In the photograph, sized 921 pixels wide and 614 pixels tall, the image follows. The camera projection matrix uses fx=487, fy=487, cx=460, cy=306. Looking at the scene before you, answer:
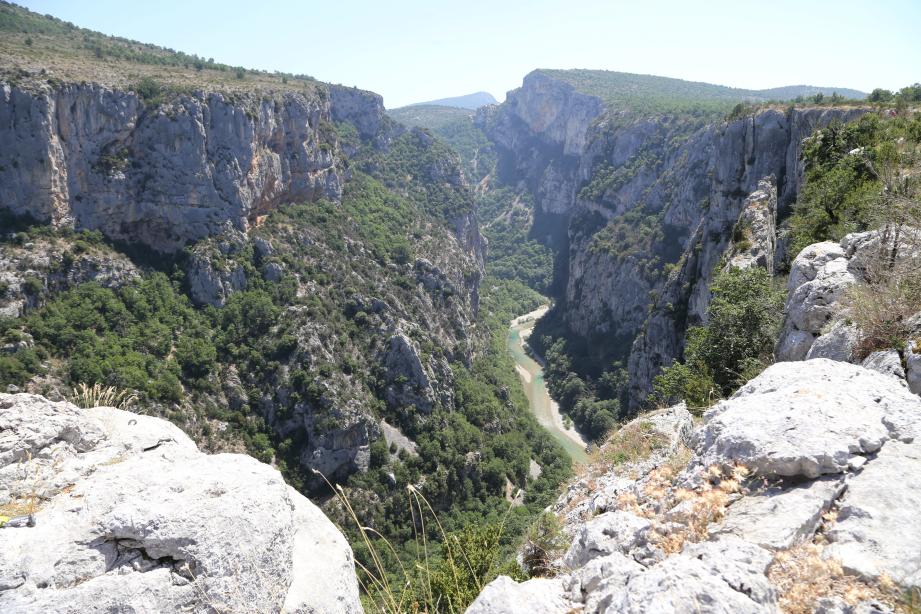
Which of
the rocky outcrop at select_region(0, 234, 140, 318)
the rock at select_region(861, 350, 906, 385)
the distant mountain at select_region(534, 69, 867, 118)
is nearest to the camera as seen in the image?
the rock at select_region(861, 350, 906, 385)

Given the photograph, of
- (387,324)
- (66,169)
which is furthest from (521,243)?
(66,169)

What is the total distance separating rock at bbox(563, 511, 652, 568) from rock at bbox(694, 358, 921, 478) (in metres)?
1.39

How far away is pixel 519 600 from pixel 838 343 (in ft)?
29.5

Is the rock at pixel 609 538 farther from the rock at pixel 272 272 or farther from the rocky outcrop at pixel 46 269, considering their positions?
the rock at pixel 272 272

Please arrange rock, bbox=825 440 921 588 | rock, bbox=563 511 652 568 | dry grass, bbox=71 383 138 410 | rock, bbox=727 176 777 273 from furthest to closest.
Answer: rock, bbox=727 176 777 273 < dry grass, bbox=71 383 138 410 < rock, bbox=563 511 652 568 < rock, bbox=825 440 921 588

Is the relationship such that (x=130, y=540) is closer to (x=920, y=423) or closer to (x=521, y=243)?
(x=920, y=423)

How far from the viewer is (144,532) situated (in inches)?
239

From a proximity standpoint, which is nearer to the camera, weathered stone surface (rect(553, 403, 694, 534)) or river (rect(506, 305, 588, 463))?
weathered stone surface (rect(553, 403, 694, 534))

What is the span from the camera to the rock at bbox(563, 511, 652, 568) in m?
6.16

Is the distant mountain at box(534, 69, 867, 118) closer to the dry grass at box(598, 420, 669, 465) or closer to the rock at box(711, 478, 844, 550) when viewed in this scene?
the dry grass at box(598, 420, 669, 465)

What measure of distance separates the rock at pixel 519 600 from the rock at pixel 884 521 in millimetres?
2840

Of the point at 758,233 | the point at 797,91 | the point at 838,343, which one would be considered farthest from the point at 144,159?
the point at 797,91

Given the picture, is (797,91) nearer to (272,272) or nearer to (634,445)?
(272,272)

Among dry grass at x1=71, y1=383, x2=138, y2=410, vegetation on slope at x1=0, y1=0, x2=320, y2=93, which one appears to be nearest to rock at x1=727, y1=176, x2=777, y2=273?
dry grass at x1=71, y1=383, x2=138, y2=410
